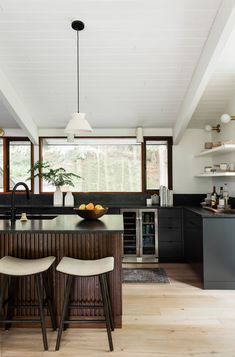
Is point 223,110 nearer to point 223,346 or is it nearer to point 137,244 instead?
point 137,244

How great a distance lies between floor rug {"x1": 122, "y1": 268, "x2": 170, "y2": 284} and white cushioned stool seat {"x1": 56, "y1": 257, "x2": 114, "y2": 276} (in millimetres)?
1529

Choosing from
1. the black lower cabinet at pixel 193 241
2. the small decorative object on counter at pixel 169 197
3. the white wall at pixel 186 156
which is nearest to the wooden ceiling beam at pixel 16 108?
the white wall at pixel 186 156

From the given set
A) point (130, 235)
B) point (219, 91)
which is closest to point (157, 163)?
point (130, 235)

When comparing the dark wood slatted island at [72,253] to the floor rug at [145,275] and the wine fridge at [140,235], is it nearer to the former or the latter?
the floor rug at [145,275]

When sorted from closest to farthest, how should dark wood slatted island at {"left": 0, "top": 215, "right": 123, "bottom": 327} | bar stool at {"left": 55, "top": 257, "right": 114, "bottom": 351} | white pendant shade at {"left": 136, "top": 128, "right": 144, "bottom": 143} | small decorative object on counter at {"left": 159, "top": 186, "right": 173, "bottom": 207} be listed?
1. bar stool at {"left": 55, "top": 257, "right": 114, "bottom": 351}
2. dark wood slatted island at {"left": 0, "top": 215, "right": 123, "bottom": 327}
3. small decorative object on counter at {"left": 159, "top": 186, "right": 173, "bottom": 207}
4. white pendant shade at {"left": 136, "top": 128, "right": 144, "bottom": 143}

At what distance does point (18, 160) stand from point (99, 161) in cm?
143

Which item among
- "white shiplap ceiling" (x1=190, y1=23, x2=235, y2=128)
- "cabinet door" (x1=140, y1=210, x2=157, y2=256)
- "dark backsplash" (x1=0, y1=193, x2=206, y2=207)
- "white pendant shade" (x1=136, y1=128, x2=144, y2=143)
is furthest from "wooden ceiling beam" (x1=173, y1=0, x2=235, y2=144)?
"cabinet door" (x1=140, y1=210, x2=157, y2=256)

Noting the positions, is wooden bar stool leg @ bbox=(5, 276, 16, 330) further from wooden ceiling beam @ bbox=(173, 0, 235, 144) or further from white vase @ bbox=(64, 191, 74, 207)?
wooden ceiling beam @ bbox=(173, 0, 235, 144)

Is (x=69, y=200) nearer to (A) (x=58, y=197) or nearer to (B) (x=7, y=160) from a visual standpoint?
(A) (x=58, y=197)

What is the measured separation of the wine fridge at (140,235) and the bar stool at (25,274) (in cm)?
228

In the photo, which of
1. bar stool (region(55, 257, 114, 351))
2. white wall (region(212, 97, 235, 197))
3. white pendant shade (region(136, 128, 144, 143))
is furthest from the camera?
white pendant shade (region(136, 128, 144, 143))

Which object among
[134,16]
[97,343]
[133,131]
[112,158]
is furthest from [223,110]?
[97,343]

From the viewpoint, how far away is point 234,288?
339cm

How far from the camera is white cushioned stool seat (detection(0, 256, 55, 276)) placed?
215 centimetres
